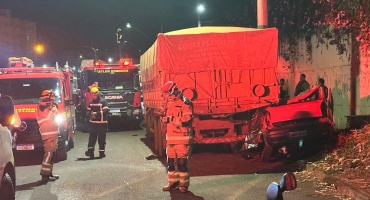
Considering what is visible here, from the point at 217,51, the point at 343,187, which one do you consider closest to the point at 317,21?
the point at 217,51

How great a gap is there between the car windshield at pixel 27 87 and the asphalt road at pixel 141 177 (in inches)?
64.2

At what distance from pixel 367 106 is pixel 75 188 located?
8.42 m

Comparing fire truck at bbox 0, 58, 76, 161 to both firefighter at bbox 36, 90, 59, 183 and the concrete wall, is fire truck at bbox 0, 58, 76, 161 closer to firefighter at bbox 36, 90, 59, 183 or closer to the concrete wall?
firefighter at bbox 36, 90, 59, 183

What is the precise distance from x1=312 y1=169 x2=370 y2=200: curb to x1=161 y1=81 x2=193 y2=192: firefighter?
2.41 m

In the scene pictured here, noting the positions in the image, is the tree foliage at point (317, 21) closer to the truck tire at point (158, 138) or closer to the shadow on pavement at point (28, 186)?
the truck tire at point (158, 138)

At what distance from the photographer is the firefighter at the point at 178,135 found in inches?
313

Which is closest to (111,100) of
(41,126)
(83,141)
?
(83,141)

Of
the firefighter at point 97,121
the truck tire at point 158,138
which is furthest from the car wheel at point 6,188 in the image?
the firefighter at point 97,121

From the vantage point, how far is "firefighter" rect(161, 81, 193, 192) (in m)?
7.96

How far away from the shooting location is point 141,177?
31.1ft

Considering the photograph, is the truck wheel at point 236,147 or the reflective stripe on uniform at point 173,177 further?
the truck wheel at point 236,147

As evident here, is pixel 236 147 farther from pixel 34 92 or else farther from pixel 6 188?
pixel 6 188

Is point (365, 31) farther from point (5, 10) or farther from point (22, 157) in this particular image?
point (5, 10)

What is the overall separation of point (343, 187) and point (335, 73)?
27.1 feet
